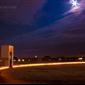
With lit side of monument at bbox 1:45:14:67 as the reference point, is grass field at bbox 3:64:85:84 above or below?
below

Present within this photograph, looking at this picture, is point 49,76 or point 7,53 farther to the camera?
point 7,53

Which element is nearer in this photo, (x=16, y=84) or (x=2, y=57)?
(x=16, y=84)

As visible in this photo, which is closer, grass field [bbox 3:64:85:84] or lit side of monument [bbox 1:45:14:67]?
grass field [bbox 3:64:85:84]

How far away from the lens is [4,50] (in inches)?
2479

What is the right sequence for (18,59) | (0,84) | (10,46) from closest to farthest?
1. (0,84)
2. (10,46)
3. (18,59)

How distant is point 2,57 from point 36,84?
129 ft

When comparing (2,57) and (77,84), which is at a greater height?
(2,57)

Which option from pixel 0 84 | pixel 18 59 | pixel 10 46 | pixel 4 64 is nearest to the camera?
pixel 0 84

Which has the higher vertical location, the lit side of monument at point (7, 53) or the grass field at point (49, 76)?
the lit side of monument at point (7, 53)

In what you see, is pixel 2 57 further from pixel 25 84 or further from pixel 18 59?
pixel 18 59

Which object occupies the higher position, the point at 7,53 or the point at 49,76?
the point at 7,53

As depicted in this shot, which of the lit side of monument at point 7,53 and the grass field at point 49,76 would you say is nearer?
the grass field at point 49,76

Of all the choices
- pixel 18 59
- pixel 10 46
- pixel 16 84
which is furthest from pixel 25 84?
pixel 18 59

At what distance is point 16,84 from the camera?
2698cm
